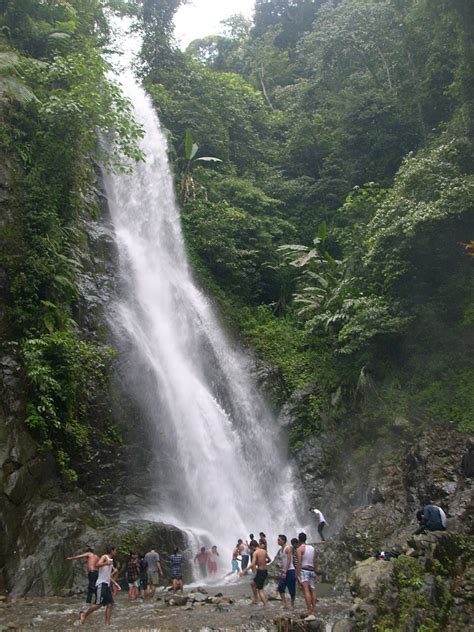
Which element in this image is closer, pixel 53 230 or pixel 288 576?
pixel 288 576

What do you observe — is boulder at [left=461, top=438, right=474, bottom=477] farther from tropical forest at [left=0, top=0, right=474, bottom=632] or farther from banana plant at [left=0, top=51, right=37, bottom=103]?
banana plant at [left=0, top=51, right=37, bottom=103]

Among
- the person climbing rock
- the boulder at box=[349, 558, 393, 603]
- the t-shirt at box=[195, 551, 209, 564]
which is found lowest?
the boulder at box=[349, 558, 393, 603]

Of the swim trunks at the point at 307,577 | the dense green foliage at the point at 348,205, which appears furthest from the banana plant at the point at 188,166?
the swim trunks at the point at 307,577

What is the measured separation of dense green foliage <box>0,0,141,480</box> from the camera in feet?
43.4

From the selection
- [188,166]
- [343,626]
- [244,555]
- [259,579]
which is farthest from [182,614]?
[188,166]

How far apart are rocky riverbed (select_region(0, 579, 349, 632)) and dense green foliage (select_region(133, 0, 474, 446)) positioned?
7.89 meters

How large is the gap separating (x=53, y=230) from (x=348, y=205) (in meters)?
11.3

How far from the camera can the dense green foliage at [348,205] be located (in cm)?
1677

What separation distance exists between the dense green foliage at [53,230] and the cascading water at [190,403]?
1816mm

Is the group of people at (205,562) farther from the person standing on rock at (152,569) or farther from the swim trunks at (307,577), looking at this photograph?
the swim trunks at (307,577)

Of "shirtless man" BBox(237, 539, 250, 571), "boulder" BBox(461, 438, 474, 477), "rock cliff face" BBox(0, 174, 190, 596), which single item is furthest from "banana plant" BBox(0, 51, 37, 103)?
"boulder" BBox(461, 438, 474, 477)

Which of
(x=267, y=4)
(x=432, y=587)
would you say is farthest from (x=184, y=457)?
(x=267, y=4)

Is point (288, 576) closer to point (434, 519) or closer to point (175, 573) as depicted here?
point (175, 573)

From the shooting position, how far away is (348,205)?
21.7 m
